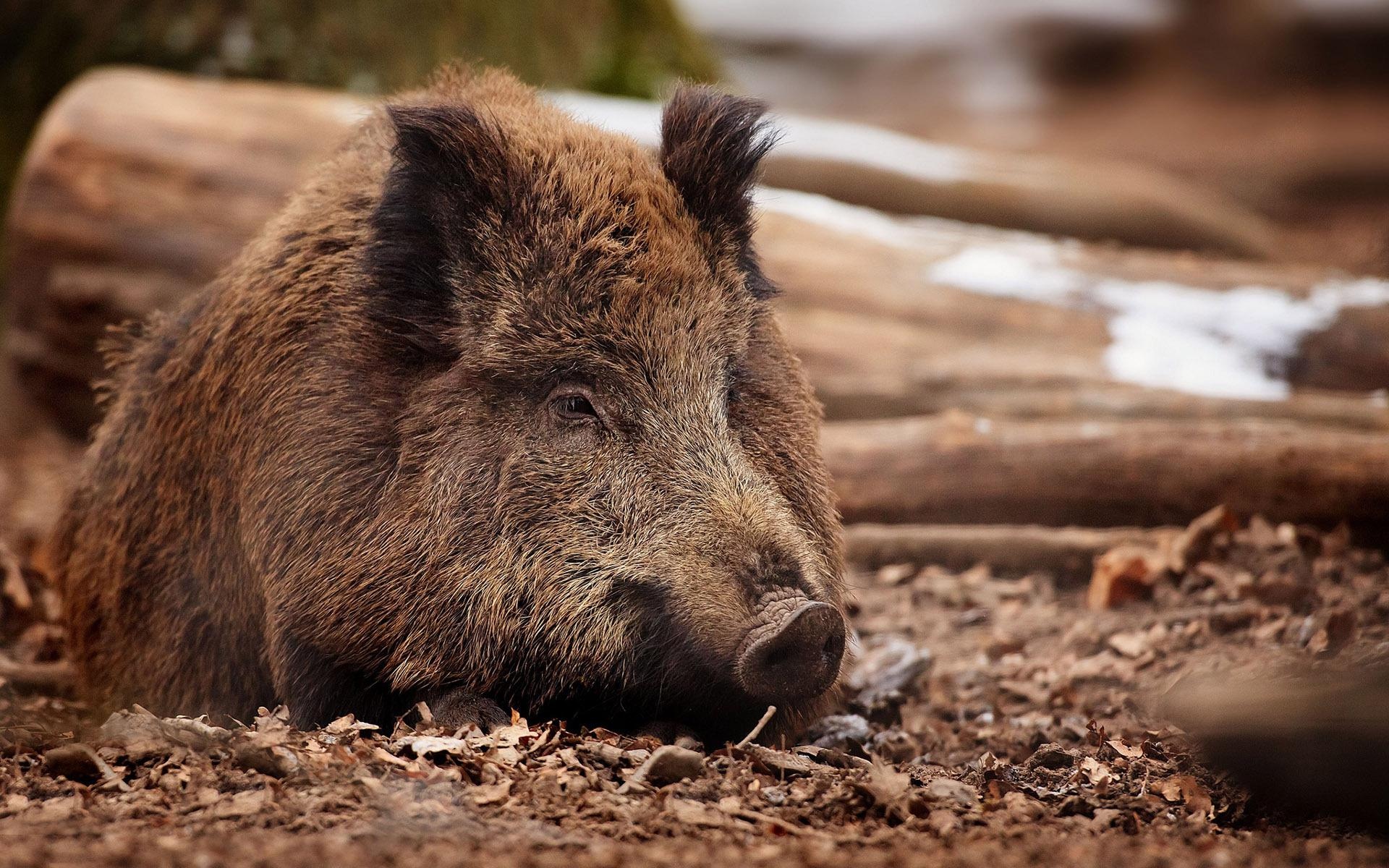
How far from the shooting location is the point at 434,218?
14.1ft

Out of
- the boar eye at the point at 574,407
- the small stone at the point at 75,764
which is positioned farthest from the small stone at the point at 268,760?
the boar eye at the point at 574,407

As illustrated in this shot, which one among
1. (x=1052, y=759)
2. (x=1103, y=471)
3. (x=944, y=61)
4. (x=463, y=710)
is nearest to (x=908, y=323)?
(x=1103, y=471)

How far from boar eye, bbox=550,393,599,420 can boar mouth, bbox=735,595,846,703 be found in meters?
0.96

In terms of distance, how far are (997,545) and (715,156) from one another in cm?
324

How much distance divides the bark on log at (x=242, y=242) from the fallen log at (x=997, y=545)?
2.70 ft

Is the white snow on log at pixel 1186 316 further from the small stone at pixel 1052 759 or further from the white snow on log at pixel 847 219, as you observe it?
the small stone at pixel 1052 759

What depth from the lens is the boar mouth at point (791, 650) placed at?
3.59 m

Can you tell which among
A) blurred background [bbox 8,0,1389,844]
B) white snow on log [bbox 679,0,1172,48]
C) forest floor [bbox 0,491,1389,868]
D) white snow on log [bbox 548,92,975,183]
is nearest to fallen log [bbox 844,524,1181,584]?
blurred background [bbox 8,0,1389,844]

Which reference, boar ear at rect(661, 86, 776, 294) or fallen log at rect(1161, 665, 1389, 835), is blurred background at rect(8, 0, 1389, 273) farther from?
fallen log at rect(1161, 665, 1389, 835)

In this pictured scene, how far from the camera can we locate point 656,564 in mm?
3904

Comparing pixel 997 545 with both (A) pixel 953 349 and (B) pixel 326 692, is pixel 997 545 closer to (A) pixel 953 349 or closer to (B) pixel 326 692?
(A) pixel 953 349

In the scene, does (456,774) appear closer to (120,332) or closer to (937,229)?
(120,332)

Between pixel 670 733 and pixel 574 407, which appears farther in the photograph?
pixel 574 407

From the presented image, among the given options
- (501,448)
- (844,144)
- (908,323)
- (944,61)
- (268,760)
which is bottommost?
(268,760)
